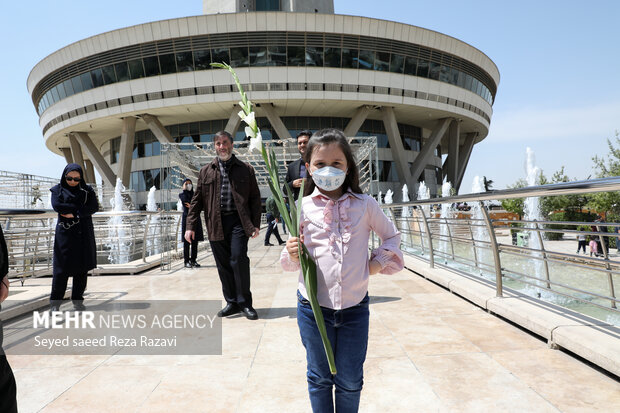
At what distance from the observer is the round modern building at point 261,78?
32.8 metres

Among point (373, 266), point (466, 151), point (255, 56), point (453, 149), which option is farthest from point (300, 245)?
point (466, 151)

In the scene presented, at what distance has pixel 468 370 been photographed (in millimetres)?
2867

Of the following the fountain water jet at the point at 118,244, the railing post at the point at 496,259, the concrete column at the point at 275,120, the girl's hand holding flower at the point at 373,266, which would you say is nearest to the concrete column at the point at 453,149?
the concrete column at the point at 275,120

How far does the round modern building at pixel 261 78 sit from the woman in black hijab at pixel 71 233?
26.6 m

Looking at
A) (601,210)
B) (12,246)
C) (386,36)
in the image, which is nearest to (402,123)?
(386,36)

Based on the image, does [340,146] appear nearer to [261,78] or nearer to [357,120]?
[261,78]

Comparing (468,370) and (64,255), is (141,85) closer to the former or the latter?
(64,255)

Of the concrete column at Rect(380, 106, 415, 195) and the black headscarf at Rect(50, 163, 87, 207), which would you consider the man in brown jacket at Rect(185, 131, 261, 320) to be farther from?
the concrete column at Rect(380, 106, 415, 195)

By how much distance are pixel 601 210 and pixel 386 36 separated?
68.5ft

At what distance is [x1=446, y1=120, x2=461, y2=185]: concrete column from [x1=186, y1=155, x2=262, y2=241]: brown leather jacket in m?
42.8

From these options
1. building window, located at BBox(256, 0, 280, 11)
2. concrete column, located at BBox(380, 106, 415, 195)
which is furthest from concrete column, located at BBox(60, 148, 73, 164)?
concrete column, located at BBox(380, 106, 415, 195)

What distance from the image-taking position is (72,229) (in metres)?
4.94

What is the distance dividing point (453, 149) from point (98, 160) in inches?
1474

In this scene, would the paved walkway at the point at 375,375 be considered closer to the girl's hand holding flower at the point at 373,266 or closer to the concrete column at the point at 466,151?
the girl's hand holding flower at the point at 373,266
